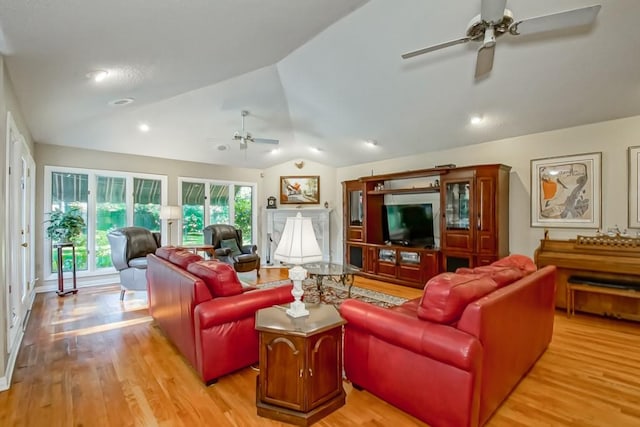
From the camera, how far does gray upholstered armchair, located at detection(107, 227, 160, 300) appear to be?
177 inches

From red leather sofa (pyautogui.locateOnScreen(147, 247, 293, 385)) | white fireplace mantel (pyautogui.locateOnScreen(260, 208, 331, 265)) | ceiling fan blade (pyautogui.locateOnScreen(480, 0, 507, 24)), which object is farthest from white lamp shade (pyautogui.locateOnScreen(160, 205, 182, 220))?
ceiling fan blade (pyautogui.locateOnScreen(480, 0, 507, 24))

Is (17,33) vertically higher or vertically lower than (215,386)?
higher

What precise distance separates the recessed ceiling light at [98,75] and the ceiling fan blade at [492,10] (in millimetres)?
3119

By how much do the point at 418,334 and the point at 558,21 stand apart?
2.36m

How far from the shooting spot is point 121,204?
5.92m

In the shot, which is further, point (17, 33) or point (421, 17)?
point (421, 17)

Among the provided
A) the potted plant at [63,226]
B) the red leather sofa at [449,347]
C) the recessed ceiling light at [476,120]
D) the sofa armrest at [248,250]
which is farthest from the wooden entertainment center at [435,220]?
the potted plant at [63,226]

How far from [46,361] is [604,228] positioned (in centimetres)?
643

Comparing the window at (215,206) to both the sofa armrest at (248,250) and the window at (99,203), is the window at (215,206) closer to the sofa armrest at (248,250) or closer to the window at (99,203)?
the window at (99,203)

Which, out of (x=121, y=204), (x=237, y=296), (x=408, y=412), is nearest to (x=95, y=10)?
(x=237, y=296)

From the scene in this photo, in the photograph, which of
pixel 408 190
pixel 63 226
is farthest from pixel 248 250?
pixel 408 190

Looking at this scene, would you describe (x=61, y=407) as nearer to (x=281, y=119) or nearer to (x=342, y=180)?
(x=281, y=119)

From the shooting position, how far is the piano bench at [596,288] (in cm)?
352

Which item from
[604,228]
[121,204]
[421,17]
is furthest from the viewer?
[121,204]
